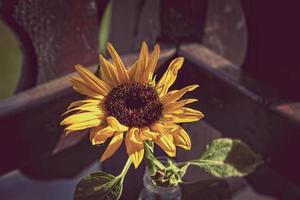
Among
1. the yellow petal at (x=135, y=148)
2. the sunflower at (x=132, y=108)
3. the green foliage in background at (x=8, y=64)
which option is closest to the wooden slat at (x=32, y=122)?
the sunflower at (x=132, y=108)

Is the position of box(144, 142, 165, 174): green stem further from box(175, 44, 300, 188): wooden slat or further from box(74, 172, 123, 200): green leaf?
box(175, 44, 300, 188): wooden slat

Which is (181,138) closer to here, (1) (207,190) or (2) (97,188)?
(2) (97,188)

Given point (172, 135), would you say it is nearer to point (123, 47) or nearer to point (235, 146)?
point (235, 146)

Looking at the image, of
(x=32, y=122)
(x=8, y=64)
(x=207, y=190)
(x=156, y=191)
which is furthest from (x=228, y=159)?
(x=8, y=64)

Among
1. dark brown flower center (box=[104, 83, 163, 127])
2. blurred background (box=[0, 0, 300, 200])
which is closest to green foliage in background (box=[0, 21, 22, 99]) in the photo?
blurred background (box=[0, 0, 300, 200])

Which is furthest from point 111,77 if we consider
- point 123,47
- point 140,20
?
point 123,47

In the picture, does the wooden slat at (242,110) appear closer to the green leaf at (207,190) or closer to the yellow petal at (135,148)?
the green leaf at (207,190)
